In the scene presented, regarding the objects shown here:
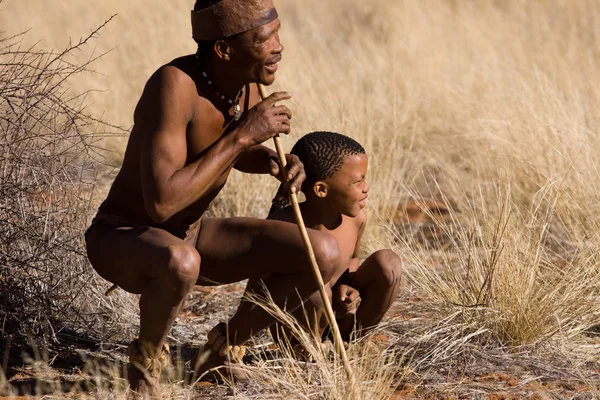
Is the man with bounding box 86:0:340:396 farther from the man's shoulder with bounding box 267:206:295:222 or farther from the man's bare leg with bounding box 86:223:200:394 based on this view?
the man's shoulder with bounding box 267:206:295:222

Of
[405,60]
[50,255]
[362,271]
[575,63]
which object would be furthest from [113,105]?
[362,271]

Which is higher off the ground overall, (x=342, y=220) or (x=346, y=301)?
(x=342, y=220)

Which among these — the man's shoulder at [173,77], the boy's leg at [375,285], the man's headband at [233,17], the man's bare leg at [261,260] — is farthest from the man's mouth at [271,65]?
the boy's leg at [375,285]

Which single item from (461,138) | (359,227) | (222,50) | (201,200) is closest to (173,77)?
(222,50)

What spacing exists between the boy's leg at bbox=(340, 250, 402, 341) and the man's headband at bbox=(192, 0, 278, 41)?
37.5 inches

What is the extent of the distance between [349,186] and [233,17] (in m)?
0.75

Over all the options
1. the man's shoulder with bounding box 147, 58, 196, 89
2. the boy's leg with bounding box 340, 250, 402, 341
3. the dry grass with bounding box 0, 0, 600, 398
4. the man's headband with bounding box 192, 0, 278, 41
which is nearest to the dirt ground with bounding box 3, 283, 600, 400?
the dry grass with bounding box 0, 0, 600, 398

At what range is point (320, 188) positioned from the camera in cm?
384

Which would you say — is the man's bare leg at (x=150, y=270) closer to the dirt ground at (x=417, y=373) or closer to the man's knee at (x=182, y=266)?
the man's knee at (x=182, y=266)

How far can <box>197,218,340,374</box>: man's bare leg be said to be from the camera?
11.8 feet

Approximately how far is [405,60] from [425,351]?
Result: 5.86 meters

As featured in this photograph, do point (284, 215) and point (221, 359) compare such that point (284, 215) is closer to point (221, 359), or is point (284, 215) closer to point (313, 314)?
point (313, 314)

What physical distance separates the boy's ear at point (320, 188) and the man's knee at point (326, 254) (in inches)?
9.5

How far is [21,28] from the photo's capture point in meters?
11.2
